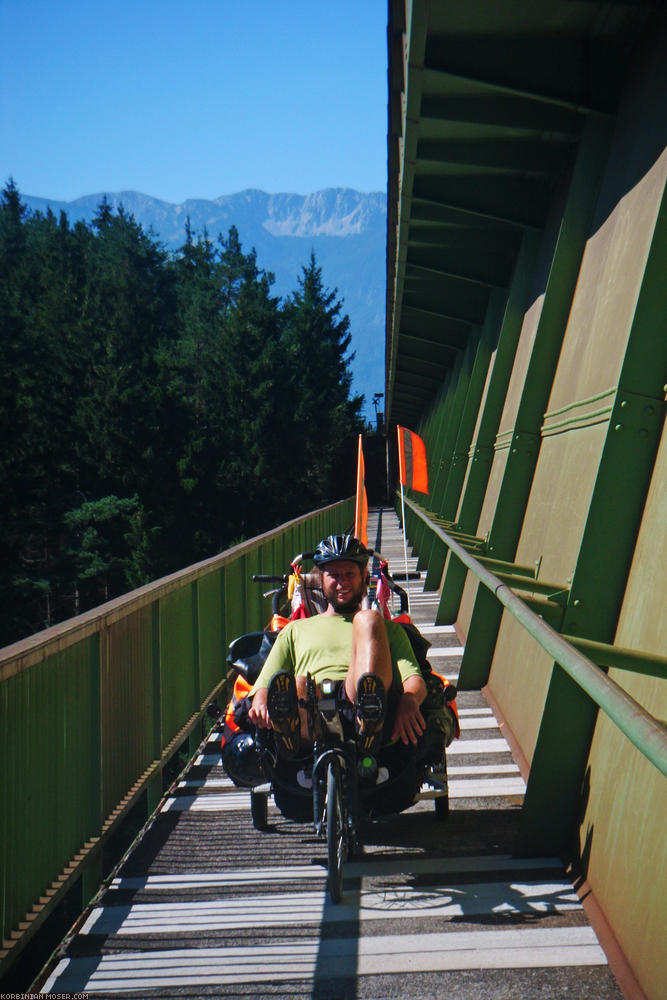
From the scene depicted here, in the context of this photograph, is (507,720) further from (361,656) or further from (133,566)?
(133,566)

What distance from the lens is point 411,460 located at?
13398 millimetres

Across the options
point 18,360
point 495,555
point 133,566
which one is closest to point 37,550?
point 133,566

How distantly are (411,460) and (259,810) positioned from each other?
7.79m

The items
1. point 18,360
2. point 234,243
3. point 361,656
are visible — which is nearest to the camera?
point 361,656

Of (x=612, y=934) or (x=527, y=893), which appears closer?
(x=612, y=934)

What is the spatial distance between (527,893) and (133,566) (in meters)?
62.3

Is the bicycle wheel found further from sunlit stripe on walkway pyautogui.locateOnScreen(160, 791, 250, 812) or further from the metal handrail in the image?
sunlit stripe on walkway pyautogui.locateOnScreen(160, 791, 250, 812)

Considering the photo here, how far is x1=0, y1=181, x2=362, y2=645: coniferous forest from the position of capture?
63625 millimetres

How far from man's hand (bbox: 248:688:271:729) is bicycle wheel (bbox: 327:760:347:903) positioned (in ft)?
1.53

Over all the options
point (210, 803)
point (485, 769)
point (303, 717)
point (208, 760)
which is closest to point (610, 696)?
point (303, 717)

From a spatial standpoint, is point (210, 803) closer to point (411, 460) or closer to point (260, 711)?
point (260, 711)

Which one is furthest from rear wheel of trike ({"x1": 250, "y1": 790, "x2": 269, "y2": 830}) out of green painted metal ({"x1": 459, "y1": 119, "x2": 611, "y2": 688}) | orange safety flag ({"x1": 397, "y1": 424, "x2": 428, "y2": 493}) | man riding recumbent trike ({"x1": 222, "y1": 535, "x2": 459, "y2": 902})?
orange safety flag ({"x1": 397, "y1": 424, "x2": 428, "y2": 493})

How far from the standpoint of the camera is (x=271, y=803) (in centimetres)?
691

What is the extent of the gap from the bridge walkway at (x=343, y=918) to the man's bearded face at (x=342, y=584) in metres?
1.17
